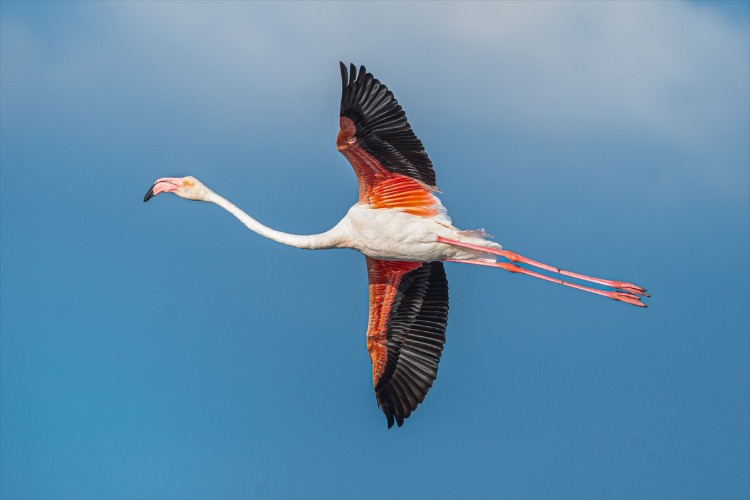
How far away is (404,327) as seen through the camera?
72.6 ft

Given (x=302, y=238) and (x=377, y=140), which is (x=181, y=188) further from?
(x=377, y=140)

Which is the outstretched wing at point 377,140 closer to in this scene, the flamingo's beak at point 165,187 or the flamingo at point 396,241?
the flamingo at point 396,241

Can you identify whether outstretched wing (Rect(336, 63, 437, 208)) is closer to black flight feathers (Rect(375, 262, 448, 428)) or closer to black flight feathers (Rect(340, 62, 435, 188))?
black flight feathers (Rect(340, 62, 435, 188))

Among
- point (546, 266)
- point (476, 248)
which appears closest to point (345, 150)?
point (476, 248)

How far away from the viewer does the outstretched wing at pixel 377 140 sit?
19.1m

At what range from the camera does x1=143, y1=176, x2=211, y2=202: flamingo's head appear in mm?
21812

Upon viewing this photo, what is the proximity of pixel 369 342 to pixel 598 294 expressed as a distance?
4453mm

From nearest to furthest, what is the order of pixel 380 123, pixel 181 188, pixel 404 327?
pixel 380 123, pixel 181 188, pixel 404 327

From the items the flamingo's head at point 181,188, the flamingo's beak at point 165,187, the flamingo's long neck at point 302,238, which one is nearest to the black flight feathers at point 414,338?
the flamingo's long neck at point 302,238

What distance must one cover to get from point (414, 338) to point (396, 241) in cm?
238

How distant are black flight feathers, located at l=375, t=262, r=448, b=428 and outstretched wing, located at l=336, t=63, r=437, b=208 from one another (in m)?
2.23

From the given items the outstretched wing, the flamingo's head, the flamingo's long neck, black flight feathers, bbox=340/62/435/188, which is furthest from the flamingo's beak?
black flight feathers, bbox=340/62/435/188

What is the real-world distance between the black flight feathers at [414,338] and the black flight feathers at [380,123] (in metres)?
2.98

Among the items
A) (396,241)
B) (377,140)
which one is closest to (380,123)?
(377,140)
